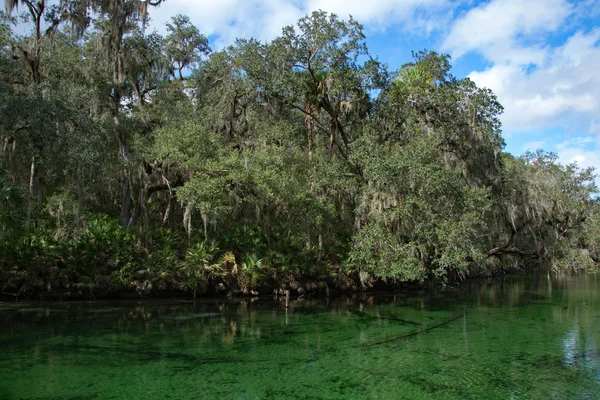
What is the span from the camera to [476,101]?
20125 mm

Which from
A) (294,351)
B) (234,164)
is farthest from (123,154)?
(294,351)

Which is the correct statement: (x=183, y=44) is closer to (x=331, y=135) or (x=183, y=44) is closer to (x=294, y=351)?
(x=331, y=135)

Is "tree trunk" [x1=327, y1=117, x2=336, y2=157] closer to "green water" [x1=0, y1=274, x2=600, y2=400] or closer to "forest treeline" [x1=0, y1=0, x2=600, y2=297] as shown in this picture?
"forest treeline" [x1=0, y1=0, x2=600, y2=297]

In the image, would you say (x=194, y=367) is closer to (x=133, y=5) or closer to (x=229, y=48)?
(x=133, y=5)

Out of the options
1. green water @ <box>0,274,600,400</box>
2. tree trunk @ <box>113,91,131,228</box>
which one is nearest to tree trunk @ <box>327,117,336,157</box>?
green water @ <box>0,274,600,400</box>

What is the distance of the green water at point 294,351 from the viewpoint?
7.79 meters

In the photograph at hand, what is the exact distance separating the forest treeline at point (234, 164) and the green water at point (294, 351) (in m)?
1.88

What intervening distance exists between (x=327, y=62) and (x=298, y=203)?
6.13m

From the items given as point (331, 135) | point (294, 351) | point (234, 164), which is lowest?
point (294, 351)

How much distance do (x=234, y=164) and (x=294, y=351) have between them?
812 centimetres

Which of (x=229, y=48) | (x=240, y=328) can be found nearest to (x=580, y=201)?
(x=229, y=48)

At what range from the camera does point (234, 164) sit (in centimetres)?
1672

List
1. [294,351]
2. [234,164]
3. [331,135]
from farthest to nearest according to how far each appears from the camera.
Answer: [331,135] < [234,164] < [294,351]

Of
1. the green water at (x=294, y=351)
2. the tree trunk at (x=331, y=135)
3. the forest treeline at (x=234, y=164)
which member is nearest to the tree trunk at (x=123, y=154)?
the forest treeline at (x=234, y=164)
